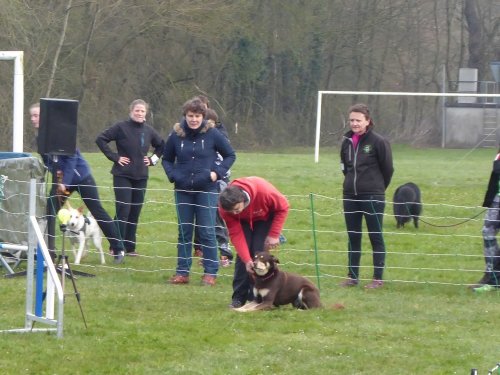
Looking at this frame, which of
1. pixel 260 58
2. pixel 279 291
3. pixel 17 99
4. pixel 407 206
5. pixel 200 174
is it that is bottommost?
pixel 279 291

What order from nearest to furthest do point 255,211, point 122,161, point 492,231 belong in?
point 255,211
point 492,231
point 122,161

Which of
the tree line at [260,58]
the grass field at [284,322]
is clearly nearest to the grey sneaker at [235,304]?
the grass field at [284,322]

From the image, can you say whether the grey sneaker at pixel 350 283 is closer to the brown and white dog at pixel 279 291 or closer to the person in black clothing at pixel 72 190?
the brown and white dog at pixel 279 291

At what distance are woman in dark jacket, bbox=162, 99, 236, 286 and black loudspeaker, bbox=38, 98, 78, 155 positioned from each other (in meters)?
1.37

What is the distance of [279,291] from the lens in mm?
8766

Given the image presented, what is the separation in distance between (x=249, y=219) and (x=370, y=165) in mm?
1876

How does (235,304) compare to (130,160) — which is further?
(130,160)

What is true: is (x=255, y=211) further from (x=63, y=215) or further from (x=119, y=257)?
(x=119, y=257)

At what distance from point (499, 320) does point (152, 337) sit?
109 inches

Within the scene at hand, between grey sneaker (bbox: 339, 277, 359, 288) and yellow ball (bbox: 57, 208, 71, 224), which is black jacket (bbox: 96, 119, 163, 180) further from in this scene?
grey sneaker (bbox: 339, 277, 359, 288)

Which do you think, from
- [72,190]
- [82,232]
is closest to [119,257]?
[82,232]

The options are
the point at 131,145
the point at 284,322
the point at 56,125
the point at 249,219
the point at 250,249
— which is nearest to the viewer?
the point at 284,322

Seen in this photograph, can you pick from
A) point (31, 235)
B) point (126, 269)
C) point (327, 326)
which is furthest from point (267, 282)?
point (126, 269)

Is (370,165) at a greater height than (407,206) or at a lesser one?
greater
